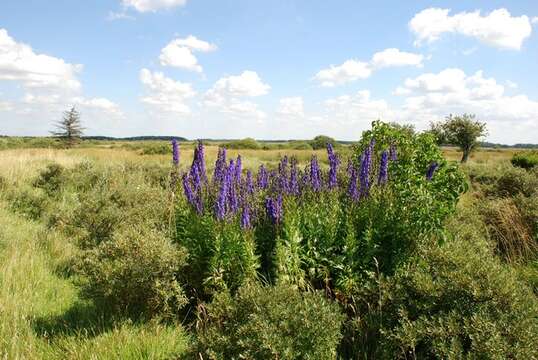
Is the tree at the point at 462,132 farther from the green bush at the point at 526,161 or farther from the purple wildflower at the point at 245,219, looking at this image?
the purple wildflower at the point at 245,219

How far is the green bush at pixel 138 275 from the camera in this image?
434 cm

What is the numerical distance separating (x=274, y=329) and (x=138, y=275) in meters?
1.82

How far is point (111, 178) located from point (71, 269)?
7.02m

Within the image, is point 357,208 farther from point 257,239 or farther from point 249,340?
point 249,340

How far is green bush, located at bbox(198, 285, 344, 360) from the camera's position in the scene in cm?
311

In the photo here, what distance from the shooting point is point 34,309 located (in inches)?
184

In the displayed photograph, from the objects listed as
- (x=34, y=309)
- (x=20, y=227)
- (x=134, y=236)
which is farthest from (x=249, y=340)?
(x=20, y=227)

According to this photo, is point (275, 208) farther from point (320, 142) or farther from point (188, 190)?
point (320, 142)

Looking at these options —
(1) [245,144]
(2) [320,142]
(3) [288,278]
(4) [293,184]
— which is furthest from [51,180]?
(2) [320,142]

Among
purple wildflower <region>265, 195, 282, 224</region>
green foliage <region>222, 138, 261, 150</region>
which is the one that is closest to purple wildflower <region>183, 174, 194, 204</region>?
purple wildflower <region>265, 195, 282, 224</region>

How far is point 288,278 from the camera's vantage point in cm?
439

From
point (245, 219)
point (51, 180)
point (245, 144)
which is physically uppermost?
point (245, 144)

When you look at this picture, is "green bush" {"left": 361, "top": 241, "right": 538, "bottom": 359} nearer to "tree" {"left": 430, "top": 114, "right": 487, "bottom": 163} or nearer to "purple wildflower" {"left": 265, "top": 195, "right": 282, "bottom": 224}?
"purple wildflower" {"left": 265, "top": 195, "right": 282, "bottom": 224}

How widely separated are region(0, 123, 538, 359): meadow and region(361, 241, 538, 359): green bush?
13mm
